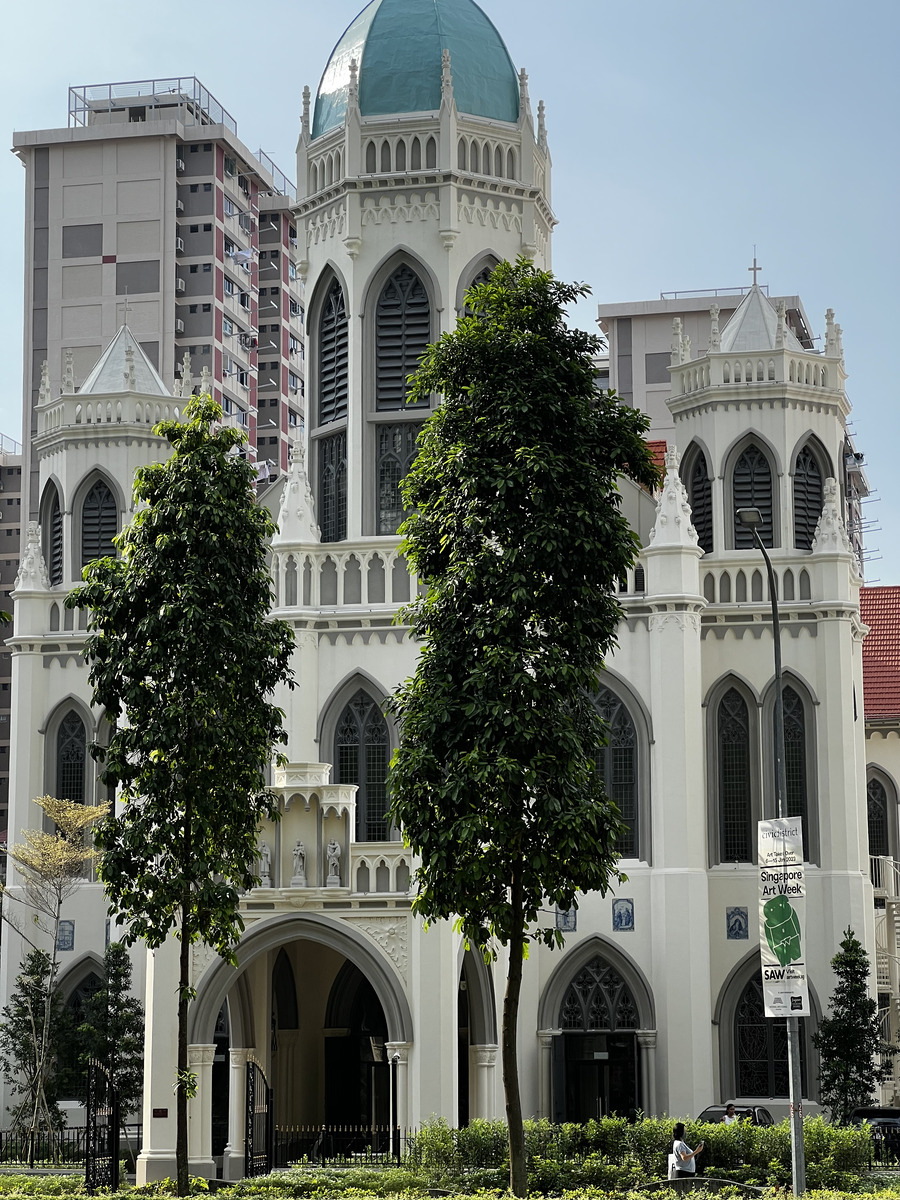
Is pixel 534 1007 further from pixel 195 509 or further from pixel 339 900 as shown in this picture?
pixel 195 509

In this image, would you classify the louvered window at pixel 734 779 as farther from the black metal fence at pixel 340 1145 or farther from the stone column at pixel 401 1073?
the stone column at pixel 401 1073

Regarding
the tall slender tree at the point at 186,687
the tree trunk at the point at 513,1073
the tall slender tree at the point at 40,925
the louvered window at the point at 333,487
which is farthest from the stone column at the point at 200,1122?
the louvered window at the point at 333,487

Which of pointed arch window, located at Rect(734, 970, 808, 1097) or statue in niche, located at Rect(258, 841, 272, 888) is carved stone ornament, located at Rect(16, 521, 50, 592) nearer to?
statue in niche, located at Rect(258, 841, 272, 888)

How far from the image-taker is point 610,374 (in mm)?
110375

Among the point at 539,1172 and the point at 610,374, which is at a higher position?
the point at 610,374

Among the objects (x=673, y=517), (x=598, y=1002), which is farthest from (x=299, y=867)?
(x=673, y=517)

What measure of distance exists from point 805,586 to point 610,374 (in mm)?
69102

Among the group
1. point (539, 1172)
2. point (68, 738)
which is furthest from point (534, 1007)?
point (68, 738)

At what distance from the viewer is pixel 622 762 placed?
41281 millimetres

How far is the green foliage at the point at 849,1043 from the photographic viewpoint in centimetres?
3847

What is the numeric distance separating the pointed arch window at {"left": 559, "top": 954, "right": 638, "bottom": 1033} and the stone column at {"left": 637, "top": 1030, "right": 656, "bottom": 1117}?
0.57 metres

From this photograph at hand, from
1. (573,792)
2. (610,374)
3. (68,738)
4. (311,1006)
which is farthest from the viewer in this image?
(610,374)

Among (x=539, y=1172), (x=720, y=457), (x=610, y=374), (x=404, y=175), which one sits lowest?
(x=539, y=1172)

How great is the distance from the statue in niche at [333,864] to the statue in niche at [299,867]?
44cm
